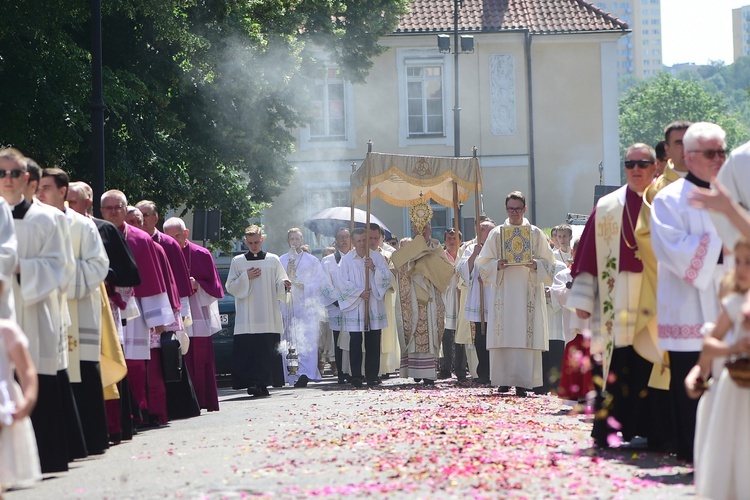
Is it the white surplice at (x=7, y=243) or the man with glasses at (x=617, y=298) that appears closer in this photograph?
the white surplice at (x=7, y=243)

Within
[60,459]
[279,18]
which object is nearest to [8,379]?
[60,459]

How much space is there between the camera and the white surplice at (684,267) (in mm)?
8664

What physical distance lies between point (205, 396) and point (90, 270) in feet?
16.9

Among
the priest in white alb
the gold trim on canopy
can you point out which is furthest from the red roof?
the priest in white alb

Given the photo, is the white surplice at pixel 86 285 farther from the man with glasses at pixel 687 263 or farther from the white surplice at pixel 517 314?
the white surplice at pixel 517 314

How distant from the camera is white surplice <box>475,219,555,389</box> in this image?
16281 millimetres

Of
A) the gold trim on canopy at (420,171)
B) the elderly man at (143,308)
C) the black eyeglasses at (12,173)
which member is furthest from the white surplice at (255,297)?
the black eyeglasses at (12,173)

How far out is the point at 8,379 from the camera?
7.18 meters

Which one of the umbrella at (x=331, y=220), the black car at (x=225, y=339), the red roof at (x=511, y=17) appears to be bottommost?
the black car at (x=225, y=339)

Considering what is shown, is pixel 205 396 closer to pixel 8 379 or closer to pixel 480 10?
pixel 8 379

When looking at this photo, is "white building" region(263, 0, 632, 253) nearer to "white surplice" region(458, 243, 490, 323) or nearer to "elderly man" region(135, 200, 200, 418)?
"white surplice" region(458, 243, 490, 323)

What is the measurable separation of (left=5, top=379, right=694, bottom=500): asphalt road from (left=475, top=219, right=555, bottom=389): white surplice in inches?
97.9

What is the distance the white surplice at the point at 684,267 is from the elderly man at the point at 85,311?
4.13 m

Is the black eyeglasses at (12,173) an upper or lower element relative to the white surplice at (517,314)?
upper
